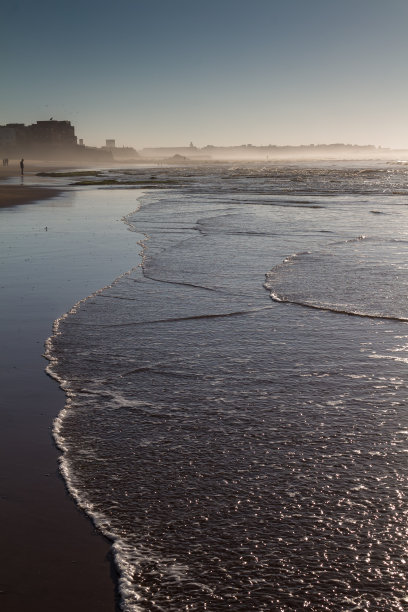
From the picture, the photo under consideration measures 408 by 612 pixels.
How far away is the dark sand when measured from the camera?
2674mm

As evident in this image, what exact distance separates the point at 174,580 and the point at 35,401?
8.22 feet

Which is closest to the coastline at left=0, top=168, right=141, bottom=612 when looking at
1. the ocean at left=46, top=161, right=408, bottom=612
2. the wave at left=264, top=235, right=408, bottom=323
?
the ocean at left=46, top=161, right=408, bottom=612

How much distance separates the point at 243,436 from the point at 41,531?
1638 mm

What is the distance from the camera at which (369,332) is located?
22.1 ft

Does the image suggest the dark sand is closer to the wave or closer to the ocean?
the ocean

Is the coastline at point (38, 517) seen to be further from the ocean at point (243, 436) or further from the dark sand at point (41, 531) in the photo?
the ocean at point (243, 436)

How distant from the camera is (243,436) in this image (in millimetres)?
4250

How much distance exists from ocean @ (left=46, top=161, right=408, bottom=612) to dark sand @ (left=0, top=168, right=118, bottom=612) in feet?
0.36

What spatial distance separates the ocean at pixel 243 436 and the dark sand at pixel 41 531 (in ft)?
0.36

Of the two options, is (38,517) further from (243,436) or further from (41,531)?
(243,436)

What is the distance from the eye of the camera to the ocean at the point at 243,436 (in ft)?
9.29

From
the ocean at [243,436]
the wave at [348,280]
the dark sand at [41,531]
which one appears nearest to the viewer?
the dark sand at [41,531]

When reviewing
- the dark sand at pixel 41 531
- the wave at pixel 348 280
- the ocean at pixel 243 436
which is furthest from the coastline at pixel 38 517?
the wave at pixel 348 280

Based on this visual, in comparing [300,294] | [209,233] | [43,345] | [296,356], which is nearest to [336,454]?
[296,356]
